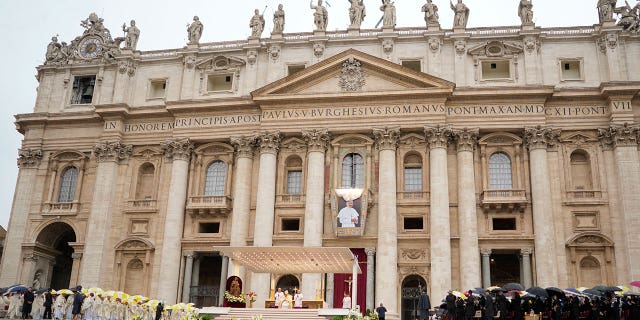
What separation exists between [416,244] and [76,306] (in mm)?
18601

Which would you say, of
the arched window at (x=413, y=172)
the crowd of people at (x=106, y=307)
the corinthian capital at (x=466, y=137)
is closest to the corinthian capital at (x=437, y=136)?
the corinthian capital at (x=466, y=137)

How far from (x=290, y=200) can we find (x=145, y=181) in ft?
33.9

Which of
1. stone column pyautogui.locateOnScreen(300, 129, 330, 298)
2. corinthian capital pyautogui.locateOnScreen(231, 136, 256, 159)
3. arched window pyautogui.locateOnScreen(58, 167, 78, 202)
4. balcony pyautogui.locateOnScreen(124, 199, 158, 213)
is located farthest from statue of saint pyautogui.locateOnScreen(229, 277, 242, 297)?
arched window pyautogui.locateOnScreen(58, 167, 78, 202)

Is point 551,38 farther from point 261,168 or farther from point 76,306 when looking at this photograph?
point 76,306

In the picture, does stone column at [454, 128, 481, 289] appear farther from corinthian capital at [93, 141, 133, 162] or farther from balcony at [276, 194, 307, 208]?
corinthian capital at [93, 141, 133, 162]

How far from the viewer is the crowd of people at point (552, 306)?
23.4 metres

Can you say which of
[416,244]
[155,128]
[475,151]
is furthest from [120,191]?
[475,151]

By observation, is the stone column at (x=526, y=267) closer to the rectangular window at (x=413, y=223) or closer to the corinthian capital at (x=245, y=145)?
the rectangular window at (x=413, y=223)

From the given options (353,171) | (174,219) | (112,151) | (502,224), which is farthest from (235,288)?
(502,224)

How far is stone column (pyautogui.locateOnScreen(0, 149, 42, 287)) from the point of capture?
134 feet

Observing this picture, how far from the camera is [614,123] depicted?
36.8 meters

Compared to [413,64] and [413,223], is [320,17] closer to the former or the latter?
[413,64]

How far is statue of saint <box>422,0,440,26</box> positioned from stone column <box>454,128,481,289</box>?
768 centimetres

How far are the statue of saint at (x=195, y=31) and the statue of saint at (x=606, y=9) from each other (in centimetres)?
2595
